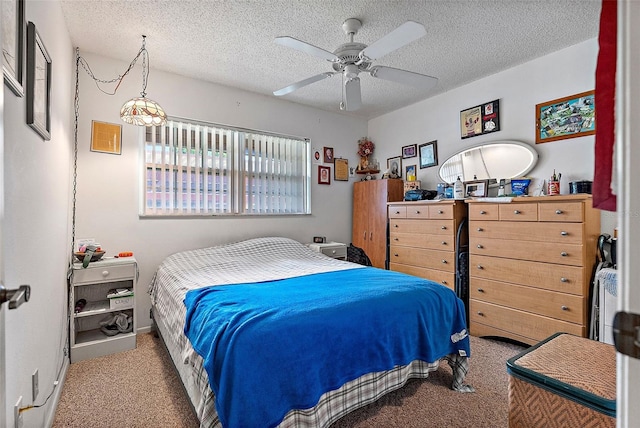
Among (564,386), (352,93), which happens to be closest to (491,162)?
(352,93)

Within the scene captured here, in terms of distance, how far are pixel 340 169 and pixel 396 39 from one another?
2.63 metres

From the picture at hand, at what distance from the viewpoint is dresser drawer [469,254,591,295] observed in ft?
7.45

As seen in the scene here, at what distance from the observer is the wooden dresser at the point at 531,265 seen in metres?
2.26

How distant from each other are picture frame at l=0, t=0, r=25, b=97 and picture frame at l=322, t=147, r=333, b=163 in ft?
11.0

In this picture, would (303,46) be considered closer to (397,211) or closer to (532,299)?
(397,211)

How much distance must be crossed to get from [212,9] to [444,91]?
274 cm

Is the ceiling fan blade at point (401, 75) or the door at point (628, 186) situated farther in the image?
the ceiling fan blade at point (401, 75)

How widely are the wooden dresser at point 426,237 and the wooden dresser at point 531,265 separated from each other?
0.66ft

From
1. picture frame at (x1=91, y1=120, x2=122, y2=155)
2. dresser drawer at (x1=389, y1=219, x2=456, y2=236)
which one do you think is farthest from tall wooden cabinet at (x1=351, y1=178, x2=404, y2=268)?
picture frame at (x1=91, y1=120, x2=122, y2=155)

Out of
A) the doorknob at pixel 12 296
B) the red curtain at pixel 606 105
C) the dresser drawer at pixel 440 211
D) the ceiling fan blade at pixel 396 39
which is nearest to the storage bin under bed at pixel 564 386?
the red curtain at pixel 606 105

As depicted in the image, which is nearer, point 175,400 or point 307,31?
point 175,400

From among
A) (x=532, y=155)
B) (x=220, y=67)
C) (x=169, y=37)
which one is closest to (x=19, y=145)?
(x=169, y=37)

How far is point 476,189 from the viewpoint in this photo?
326cm

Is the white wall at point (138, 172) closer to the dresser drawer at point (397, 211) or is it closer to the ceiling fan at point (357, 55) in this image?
the dresser drawer at point (397, 211)
